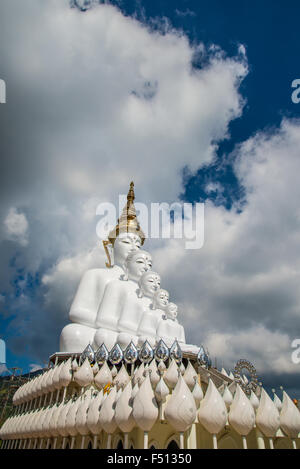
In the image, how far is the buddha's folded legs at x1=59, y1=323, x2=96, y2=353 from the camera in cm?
1574

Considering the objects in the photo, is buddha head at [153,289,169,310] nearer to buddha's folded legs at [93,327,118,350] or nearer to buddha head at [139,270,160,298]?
buddha head at [139,270,160,298]

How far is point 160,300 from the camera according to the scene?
17.6 m

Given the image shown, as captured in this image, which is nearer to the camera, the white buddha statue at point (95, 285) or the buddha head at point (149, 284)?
the white buddha statue at point (95, 285)

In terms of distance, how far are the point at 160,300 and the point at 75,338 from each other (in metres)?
4.92

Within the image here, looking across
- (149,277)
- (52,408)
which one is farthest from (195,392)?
(149,277)

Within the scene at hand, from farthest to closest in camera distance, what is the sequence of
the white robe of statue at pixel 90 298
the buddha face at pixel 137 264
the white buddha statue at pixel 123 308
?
the buddha face at pixel 137 264 < the white robe of statue at pixel 90 298 < the white buddha statue at pixel 123 308

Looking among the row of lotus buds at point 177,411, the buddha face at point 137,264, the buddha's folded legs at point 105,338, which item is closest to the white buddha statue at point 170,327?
the buddha's folded legs at point 105,338

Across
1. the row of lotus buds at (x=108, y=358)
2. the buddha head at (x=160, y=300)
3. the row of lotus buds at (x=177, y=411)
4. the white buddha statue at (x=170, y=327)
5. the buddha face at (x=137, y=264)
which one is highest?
the buddha face at (x=137, y=264)

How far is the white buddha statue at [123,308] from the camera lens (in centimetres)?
1566

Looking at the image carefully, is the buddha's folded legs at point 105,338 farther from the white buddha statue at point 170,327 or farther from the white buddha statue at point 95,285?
the white buddha statue at point 170,327

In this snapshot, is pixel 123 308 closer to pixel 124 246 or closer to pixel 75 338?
pixel 75 338

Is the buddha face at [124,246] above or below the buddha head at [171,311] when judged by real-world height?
above

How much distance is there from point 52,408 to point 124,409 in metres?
5.86

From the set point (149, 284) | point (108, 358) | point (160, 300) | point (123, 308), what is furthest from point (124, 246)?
→ point (108, 358)
